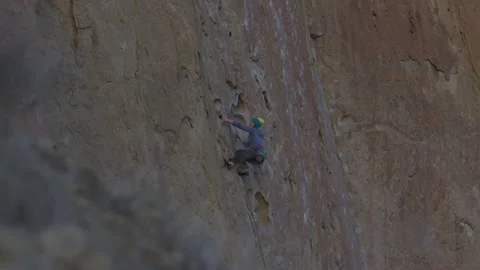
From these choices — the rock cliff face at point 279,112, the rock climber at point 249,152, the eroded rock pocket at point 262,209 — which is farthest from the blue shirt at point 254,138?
the eroded rock pocket at point 262,209

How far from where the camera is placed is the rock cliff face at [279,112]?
3955mm

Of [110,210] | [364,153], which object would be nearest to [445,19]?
[364,153]

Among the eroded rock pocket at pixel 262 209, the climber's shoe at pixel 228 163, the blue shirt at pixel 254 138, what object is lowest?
the eroded rock pocket at pixel 262 209

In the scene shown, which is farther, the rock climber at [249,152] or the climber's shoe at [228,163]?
the rock climber at [249,152]

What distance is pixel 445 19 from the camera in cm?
1011

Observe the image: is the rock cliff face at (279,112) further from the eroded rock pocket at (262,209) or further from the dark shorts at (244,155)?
the dark shorts at (244,155)

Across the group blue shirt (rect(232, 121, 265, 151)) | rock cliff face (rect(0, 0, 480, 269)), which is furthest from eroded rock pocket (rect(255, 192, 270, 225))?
blue shirt (rect(232, 121, 265, 151))

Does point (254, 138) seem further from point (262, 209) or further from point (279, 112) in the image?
point (279, 112)

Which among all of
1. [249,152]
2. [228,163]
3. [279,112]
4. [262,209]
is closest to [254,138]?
[249,152]

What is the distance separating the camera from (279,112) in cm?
706

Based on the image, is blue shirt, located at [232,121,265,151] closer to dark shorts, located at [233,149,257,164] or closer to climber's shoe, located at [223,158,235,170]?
dark shorts, located at [233,149,257,164]

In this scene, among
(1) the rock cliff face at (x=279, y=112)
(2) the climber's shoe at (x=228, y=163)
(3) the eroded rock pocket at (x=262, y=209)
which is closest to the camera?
(1) the rock cliff face at (x=279, y=112)

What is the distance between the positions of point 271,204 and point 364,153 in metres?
3.44

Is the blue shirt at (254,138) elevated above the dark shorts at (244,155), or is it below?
above
